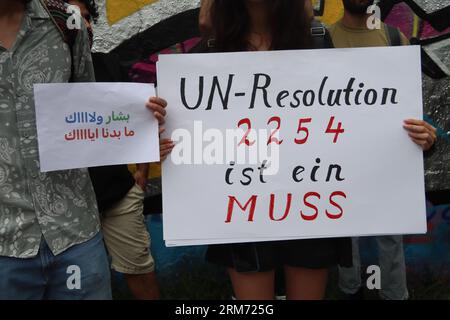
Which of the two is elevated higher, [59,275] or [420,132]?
[420,132]

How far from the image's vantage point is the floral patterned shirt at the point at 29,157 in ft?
4.62

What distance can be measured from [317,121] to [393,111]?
227 millimetres

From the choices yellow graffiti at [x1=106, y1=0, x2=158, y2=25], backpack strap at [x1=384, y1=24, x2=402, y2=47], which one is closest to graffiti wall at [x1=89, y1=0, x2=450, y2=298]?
yellow graffiti at [x1=106, y1=0, x2=158, y2=25]

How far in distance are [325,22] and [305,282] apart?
5.62ft

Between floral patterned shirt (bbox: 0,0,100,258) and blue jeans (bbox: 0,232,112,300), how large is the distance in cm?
3

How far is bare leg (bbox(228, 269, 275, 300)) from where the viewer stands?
169 centimetres

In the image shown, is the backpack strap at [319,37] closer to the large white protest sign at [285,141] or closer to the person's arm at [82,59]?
the large white protest sign at [285,141]

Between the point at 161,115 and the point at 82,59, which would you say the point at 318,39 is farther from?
the point at 82,59

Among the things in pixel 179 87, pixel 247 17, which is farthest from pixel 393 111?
pixel 179 87

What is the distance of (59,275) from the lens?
1.51 meters

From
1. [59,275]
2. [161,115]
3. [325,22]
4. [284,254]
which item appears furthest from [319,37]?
[325,22]

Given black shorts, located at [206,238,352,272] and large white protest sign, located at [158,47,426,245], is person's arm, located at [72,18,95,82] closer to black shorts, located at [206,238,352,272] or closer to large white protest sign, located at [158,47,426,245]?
large white protest sign, located at [158,47,426,245]

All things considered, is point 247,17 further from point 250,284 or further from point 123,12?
point 123,12

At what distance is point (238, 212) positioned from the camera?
5.46 feet
